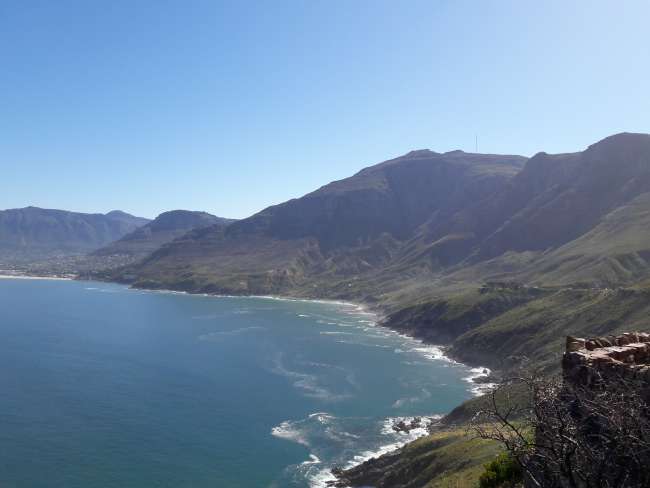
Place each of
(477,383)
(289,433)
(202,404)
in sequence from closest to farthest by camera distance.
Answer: (289,433) → (202,404) → (477,383)

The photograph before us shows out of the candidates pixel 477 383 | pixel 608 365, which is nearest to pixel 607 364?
pixel 608 365

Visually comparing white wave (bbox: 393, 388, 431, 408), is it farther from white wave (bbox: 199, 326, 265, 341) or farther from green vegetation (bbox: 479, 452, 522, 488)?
white wave (bbox: 199, 326, 265, 341)

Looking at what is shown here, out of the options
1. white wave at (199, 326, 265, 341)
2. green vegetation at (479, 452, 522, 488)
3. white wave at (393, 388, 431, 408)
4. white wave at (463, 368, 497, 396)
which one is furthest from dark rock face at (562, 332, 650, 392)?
white wave at (199, 326, 265, 341)

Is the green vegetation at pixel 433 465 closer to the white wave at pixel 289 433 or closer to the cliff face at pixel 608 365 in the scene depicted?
the white wave at pixel 289 433

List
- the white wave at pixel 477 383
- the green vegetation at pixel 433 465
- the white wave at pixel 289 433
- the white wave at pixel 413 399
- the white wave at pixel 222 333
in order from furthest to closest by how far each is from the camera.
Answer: the white wave at pixel 222 333 < the white wave at pixel 477 383 < the white wave at pixel 413 399 < the white wave at pixel 289 433 < the green vegetation at pixel 433 465

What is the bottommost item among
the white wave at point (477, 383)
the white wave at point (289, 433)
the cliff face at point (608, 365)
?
the white wave at point (477, 383)

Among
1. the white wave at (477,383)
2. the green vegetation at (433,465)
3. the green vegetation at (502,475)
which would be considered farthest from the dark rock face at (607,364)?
the white wave at (477,383)

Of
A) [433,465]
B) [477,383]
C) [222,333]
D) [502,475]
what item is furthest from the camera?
[222,333]

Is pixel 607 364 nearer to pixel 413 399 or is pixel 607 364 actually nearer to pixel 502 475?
pixel 502 475

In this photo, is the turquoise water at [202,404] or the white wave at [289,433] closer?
the turquoise water at [202,404]
